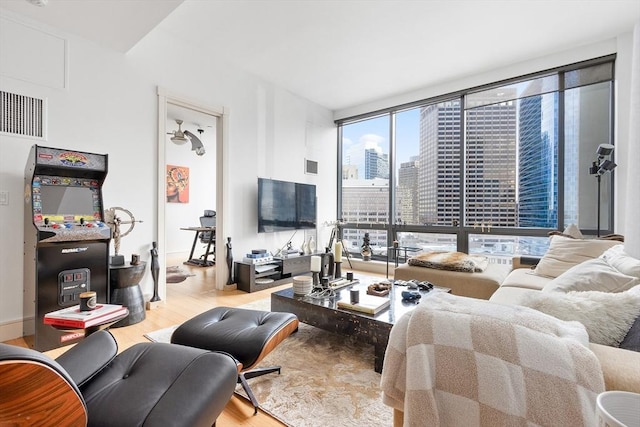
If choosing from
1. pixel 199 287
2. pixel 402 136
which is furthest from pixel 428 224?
pixel 199 287

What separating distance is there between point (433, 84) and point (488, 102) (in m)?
0.83

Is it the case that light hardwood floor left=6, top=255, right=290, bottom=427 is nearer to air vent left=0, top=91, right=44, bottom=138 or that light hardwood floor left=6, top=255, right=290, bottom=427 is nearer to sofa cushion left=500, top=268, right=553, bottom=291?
air vent left=0, top=91, right=44, bottom=138

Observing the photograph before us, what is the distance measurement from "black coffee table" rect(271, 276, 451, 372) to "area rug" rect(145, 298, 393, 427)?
0.62ft

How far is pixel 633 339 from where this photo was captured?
941 millimetres

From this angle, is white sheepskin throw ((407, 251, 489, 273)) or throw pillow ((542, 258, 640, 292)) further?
white sheepskin throw ((407, 251, 489, 273))

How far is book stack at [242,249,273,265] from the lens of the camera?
3962 millimetres

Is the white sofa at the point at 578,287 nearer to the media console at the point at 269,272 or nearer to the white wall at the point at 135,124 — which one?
the media console at the point at 269,272

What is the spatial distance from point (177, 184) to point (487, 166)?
628cm

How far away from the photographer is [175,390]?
1038mm

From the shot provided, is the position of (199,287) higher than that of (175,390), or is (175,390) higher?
(175,390)

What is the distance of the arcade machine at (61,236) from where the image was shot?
7.20ft

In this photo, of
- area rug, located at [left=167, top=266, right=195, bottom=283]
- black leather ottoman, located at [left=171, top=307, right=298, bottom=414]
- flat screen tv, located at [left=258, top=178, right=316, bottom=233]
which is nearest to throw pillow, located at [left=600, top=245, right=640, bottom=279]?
black leather ottoman, located at [left=171, top=307, right=298, bottom=414]

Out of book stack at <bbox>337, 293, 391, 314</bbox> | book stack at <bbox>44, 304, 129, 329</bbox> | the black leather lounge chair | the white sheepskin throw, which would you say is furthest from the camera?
the white sheepskin throw

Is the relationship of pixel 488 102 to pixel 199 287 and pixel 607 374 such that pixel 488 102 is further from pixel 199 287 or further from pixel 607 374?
pixel 199 287
